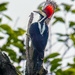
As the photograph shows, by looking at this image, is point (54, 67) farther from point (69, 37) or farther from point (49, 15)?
point (49, 15)

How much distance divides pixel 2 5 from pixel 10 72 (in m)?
0.99

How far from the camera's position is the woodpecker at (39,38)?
1257mm

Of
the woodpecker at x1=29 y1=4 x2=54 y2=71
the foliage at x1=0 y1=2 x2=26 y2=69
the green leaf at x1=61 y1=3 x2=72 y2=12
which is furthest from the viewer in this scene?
the green leaf at x1=61 y1=3 x2=72 y2=12

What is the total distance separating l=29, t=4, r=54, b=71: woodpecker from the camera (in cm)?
126

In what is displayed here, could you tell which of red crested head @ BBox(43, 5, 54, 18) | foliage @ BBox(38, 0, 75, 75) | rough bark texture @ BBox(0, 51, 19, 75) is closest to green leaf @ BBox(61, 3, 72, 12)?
foliage @ BBox(38, 0, 75, 75)

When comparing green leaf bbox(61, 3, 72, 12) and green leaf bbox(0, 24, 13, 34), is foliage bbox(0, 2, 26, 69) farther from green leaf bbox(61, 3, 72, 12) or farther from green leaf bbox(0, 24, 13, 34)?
green leaf bbox(61, 3, 72, 12)

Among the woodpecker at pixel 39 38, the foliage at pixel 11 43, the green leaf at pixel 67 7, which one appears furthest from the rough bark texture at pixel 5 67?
the green leaf at pixel 67 7

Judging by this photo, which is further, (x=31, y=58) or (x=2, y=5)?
(x=2, y=5)

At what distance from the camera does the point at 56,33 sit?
2.38 meters

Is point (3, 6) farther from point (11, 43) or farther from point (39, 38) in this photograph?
point (39, 38)

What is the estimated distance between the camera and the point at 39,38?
127 cm

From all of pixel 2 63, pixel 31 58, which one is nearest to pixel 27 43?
pixel 31 58

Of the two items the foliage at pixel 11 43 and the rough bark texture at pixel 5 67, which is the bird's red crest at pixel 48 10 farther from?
the foliage at pixel 11 43

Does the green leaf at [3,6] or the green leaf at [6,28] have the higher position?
the green leaf at [3,6]
